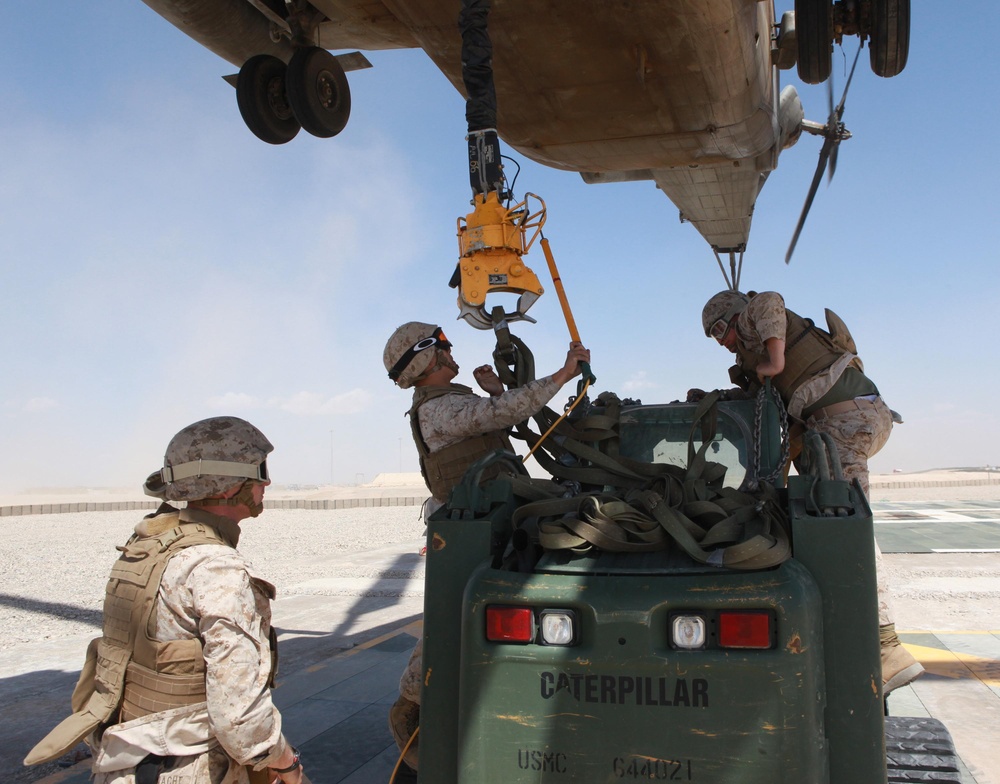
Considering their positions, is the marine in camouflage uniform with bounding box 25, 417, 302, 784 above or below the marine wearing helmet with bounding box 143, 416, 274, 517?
below

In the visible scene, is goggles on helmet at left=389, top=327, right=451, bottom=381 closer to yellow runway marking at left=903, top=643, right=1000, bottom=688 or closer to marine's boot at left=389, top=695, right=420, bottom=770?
marine's boot at left=389, top=695, right=420, bottom=770

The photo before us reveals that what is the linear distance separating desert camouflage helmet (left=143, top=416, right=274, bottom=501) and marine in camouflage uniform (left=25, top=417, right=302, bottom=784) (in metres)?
0.17

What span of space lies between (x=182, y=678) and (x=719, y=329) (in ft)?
9.98

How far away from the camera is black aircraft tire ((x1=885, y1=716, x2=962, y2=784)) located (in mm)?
2928

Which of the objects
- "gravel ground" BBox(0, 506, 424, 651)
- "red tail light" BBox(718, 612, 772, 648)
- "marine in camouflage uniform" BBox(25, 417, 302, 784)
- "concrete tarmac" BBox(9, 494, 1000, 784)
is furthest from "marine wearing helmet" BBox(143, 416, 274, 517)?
"gravel ground" BBox(0, 506, 424, 651)

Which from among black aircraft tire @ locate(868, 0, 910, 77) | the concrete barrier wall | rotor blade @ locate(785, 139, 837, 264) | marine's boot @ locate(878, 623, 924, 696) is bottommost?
the concrete barrier wall

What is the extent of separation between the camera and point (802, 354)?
13.1 ft

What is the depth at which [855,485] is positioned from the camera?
265 centimetres

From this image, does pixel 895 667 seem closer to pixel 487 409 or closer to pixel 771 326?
pixel 771 326

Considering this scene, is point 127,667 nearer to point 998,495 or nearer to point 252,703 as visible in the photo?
point 252,703

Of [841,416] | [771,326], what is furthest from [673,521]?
[841,416]

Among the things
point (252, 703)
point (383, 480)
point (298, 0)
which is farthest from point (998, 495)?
point (383, 480)

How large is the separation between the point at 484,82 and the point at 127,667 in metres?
3.05

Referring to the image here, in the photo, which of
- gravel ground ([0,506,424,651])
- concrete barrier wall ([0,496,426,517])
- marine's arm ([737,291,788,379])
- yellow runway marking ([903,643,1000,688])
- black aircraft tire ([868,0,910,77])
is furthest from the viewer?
concrete barrier wall ([0,496,426,517])
